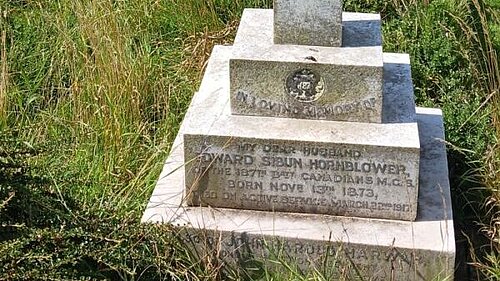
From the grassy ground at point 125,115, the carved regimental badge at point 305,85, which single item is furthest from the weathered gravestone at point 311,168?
the grassy ground at point 125,115

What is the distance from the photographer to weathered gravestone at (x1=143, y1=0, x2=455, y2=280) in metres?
4.01

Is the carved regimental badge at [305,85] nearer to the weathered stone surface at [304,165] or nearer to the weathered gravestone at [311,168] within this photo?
the weathered gravestone at [311,168]

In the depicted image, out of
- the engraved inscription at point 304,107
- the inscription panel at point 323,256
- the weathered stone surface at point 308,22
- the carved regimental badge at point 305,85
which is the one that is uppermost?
the weathered stone surface at point 308,22

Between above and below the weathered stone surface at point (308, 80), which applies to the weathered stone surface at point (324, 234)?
below

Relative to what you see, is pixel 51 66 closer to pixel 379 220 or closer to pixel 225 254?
pixel 225 254

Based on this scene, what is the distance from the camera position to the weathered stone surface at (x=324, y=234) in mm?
3965

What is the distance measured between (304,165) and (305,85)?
1.11 ft

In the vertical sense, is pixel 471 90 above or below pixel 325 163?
below

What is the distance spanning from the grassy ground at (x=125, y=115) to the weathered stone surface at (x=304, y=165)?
32 cm

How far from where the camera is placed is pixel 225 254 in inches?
162

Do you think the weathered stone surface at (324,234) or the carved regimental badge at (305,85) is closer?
the weathered stone surface at (324,234)

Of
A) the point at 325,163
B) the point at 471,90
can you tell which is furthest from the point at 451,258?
the point at 471,90

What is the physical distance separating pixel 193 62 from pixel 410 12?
1.51m

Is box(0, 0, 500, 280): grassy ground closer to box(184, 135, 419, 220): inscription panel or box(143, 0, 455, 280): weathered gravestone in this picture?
box(143, 0, 455, 280): weathered gravestone
